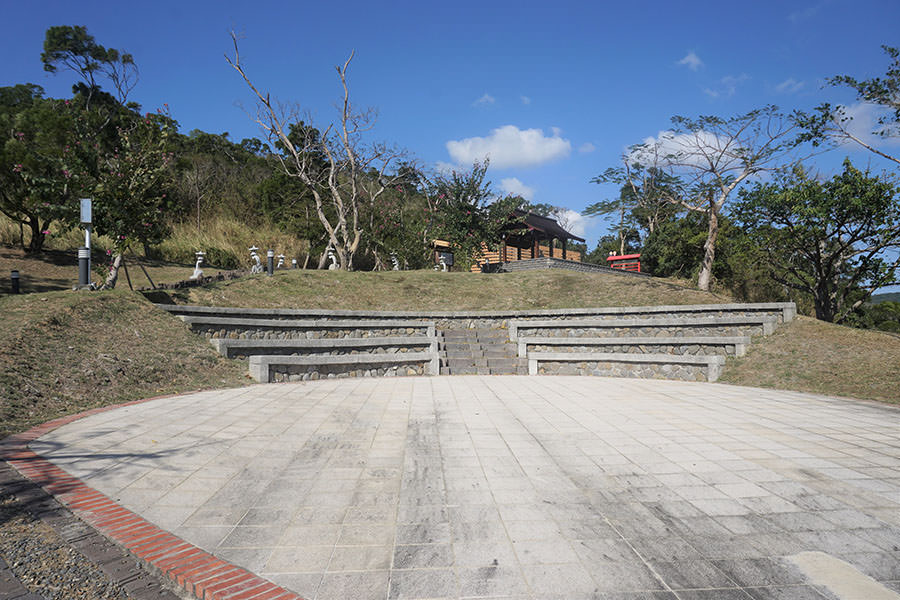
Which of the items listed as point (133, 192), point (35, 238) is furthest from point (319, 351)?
point (35, 238)

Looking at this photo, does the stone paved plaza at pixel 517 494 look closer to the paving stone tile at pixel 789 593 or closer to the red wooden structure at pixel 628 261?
the paving stone tile at pixel 789 593

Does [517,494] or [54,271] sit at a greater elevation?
[54,271]

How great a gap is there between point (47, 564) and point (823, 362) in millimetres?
13847

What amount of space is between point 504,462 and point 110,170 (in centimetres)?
1539

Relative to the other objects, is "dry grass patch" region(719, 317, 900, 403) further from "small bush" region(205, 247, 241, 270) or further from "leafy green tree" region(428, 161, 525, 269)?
"small bush" region(205, 247, 241, 270)

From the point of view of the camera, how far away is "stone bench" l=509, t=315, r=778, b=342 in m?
12.5

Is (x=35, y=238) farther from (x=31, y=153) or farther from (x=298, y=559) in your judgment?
(x=298, y=559)

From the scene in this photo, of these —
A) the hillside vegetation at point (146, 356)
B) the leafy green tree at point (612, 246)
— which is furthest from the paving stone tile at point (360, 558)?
the leafy green tree at point (612, 246)

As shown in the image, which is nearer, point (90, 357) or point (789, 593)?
point (789, 593)

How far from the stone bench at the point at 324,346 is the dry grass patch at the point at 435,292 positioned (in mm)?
3511

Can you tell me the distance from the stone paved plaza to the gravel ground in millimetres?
602

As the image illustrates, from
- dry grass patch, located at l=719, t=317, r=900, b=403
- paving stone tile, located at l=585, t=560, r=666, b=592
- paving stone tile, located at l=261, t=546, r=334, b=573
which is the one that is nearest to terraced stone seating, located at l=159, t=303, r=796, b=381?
dry grass patch, located at l=719, t=317, r=900, b=403

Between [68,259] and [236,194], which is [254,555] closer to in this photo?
[68,259]

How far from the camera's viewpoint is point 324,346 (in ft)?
40.5
